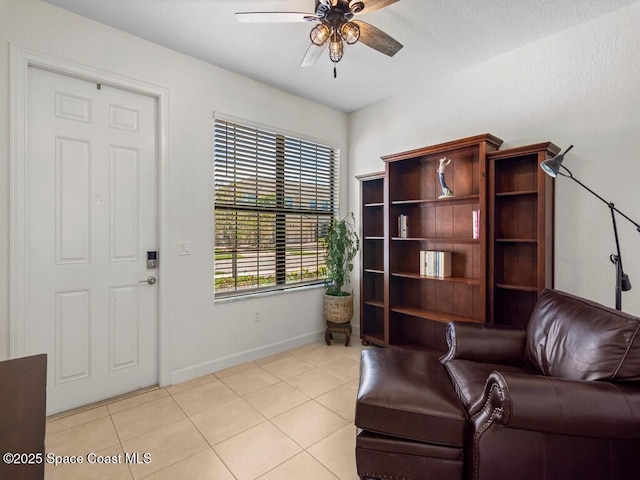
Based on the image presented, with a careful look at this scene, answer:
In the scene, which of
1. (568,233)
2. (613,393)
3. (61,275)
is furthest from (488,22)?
(61,275)

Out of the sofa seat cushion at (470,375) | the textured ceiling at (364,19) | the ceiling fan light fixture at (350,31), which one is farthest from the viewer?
the textured ceiling at (364,19)

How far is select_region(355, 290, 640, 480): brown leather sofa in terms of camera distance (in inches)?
47.7

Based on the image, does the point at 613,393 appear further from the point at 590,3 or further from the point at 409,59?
the point at 409,59

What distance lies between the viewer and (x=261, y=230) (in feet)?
10.6

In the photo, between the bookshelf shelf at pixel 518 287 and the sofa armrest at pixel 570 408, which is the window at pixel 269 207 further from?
the sofa armrest at pixel 570 408

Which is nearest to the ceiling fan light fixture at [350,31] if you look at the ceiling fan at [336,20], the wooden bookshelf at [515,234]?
the ceiling fan at [336,20]

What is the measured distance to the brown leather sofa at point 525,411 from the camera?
121 cm

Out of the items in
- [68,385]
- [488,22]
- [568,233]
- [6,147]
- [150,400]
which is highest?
[488,22]

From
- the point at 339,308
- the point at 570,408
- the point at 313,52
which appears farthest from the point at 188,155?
the point at 570,408

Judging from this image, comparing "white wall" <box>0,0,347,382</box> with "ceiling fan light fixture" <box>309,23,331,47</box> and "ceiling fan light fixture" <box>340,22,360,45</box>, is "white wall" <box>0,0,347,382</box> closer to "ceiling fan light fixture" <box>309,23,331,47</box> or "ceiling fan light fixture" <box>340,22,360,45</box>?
"ceiling fan light fixture" <box>309,23,331,47</box>

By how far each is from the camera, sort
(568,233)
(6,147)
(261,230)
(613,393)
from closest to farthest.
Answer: (613,393) → (6,147) → (568,233) → (261,230)

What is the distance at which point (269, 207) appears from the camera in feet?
10.8

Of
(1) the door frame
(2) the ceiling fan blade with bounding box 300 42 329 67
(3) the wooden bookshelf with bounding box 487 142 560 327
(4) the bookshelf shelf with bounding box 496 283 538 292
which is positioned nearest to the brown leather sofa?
(4) the bookshelf shelf with bounding box 496 283 538 292

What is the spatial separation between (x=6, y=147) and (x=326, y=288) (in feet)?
9.60
